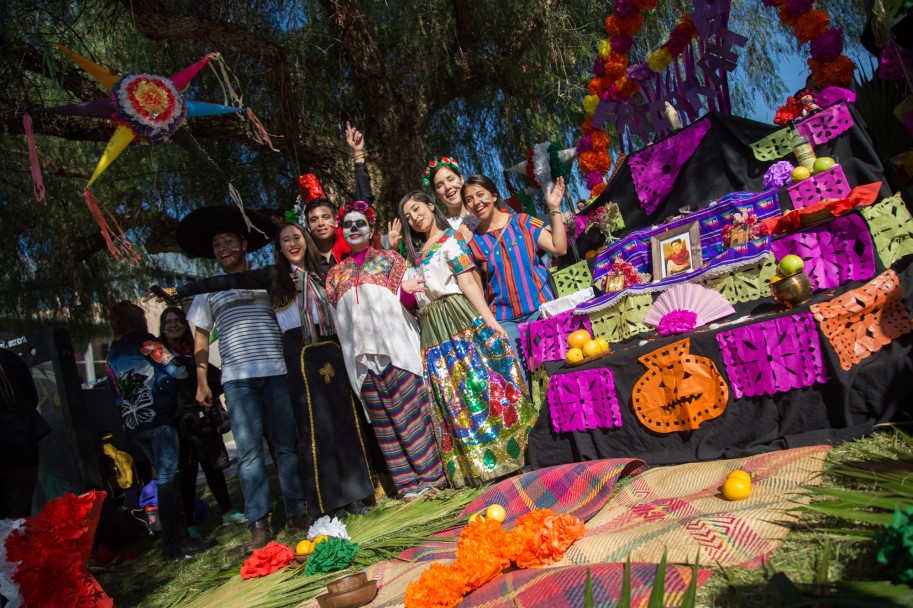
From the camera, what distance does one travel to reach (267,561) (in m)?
3.30

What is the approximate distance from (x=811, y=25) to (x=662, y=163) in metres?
1.28

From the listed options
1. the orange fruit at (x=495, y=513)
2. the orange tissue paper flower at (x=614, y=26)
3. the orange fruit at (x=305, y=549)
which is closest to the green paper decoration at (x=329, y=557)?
the orange fruit at (x=305, y=549)

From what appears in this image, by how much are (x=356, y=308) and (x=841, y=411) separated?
270 cm

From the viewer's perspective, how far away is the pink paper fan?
12.0 ft

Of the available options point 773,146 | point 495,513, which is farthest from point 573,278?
point 495,513

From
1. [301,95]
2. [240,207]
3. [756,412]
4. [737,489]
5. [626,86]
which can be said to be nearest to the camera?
[737,489]

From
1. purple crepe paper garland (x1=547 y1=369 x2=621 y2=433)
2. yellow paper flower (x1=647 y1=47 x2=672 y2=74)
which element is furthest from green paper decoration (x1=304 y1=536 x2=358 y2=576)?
yellow paper flower (x1=647 y1=47 x2=672 y2=74)

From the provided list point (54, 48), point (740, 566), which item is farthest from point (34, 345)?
point (740, 566)

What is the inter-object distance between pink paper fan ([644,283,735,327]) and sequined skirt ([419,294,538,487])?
923mm

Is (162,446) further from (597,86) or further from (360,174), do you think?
(597,86)

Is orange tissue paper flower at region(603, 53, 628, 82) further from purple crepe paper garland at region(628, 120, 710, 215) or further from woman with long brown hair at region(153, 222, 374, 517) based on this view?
woman with long brown hair at region(153, 222, 374, 517)

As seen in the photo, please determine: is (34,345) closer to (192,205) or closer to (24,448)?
(24,448)

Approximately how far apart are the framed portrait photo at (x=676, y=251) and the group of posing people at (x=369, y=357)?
25.8 inches

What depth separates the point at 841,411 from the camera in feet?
9.78
